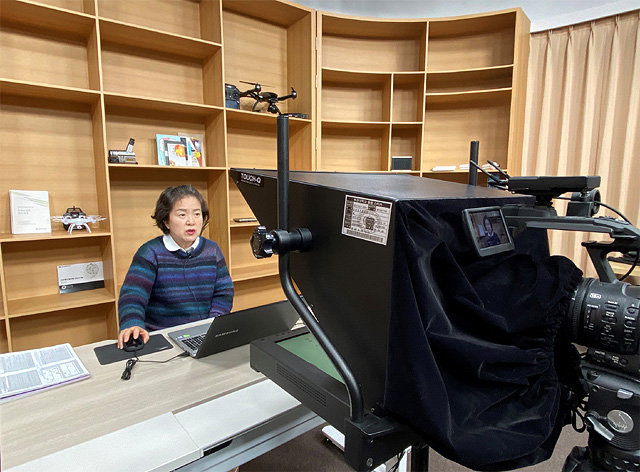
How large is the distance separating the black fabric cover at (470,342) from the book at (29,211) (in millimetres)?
2493

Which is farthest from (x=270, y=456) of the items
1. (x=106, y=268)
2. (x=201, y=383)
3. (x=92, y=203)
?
(x=92, y=203)

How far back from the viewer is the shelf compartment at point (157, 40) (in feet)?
7.33

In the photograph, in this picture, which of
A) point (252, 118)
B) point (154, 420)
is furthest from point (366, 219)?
point (252, 118)

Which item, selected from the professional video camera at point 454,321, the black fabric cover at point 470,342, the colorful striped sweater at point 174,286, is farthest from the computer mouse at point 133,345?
the black fabric cover at point 470,342

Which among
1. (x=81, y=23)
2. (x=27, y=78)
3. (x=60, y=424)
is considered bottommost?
(x=60, y=424)

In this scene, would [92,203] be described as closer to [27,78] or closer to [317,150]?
[27,78]

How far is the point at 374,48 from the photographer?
3508 millimetres

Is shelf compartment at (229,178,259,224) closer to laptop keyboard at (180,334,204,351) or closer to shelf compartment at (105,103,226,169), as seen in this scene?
shelf compartment at (105,103,226,169)

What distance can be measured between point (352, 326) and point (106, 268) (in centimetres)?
243

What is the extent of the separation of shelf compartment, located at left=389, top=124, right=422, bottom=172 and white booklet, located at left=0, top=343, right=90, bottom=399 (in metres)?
3.02

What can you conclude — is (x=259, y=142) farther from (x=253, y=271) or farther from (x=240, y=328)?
(x=240, y=328)

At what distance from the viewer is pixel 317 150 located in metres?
3.10

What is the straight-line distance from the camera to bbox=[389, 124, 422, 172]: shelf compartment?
3523 millimetres

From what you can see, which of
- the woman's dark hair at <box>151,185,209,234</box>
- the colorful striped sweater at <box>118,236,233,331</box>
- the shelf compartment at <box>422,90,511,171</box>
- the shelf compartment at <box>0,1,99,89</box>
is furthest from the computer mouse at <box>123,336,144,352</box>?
the shelf compartment at <box>422,90,511,171</box>
